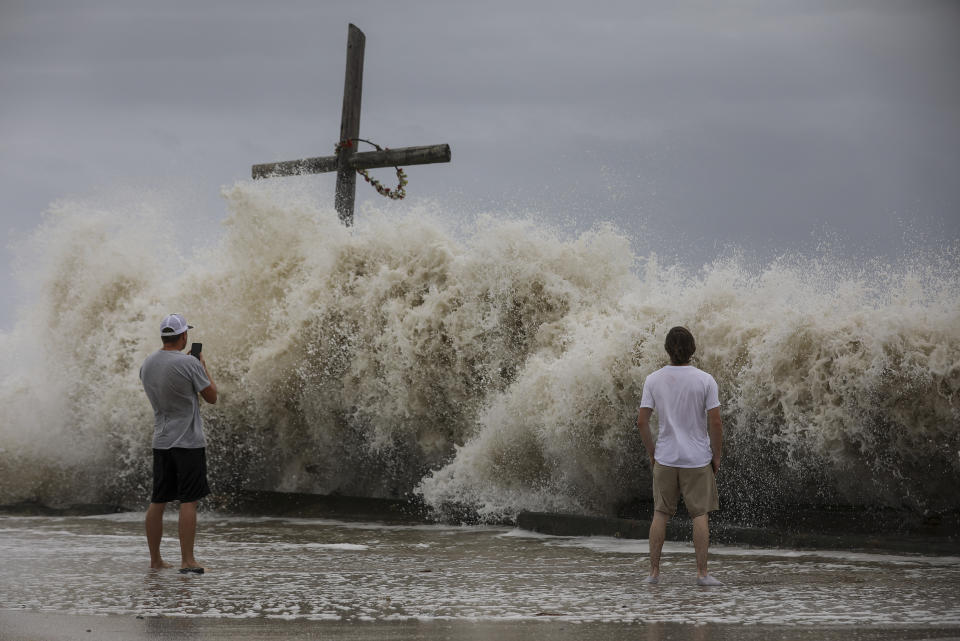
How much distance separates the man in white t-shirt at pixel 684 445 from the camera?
6.48m

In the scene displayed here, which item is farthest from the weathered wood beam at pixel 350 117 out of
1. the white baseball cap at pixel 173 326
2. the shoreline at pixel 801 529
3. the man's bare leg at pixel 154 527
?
the man's bare leg at pixel 154 527

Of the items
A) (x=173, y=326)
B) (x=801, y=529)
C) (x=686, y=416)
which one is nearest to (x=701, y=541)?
(x=686, y=416)

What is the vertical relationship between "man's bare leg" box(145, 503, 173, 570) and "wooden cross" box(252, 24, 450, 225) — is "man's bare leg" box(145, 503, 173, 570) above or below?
below

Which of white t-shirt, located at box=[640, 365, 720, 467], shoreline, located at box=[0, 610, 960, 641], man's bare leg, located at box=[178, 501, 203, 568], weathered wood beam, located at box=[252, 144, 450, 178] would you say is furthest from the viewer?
weathered wood beam, located at box=[252, 144, 450, 178]

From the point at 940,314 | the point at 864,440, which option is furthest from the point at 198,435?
the point at 940,314

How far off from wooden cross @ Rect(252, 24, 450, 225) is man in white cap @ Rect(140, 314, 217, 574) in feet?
26.2

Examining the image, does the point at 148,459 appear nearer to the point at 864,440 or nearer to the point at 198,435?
the point at 198,435

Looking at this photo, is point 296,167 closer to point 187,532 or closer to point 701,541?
point 187,532

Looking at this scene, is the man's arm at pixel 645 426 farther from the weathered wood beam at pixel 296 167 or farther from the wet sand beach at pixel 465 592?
the weathered wood beam at pixel 296 167

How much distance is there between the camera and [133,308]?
16.1 metres

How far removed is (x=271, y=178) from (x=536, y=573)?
32.4ft

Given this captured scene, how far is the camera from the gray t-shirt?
7301mm

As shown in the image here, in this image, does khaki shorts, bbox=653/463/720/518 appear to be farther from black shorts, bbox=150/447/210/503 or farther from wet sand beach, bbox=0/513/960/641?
black shorts, bbox=150/447/210/503

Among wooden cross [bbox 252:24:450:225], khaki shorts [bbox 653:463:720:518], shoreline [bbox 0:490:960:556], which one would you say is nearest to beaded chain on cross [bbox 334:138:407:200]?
wooden cross [bbox 252:24:450:225]
